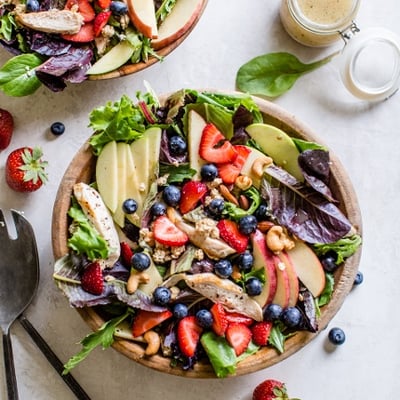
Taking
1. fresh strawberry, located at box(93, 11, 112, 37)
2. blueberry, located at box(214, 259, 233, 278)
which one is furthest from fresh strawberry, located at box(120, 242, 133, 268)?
fresh strawberry, located at box(93, 11, 112, 37)

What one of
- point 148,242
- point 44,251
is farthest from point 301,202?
point 44,251

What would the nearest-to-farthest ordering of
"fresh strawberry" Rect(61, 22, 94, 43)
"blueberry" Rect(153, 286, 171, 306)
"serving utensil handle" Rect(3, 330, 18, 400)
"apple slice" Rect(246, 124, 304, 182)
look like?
"blueberry" Rect(153, 286, 171, 306) → "apple slice" Rect(246, 124, 304, 182) → "fresh strawberry" Rect(61, 22, 94, 43) → "serving utensil handle" Rect(3, 330, 18, 400)

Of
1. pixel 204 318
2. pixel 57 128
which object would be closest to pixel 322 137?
pixel 204 318

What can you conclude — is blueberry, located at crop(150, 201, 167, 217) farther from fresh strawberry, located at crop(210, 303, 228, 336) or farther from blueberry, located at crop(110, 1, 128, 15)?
blueberry, located at crop(110, 1, 128, 15)

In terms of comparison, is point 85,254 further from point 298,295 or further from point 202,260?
point 298,295

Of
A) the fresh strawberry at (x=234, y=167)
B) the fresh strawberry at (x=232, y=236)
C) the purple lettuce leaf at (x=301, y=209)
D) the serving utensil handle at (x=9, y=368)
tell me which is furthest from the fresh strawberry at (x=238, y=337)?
the serving utensil handle at (x=9, y=368)

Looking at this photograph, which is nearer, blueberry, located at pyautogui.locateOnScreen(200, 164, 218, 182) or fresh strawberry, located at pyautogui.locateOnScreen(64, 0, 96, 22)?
blueberry, located at pyautogui.locateOnScreen(200, 164, 218, 182)

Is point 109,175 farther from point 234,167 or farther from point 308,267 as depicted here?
point 308,267
